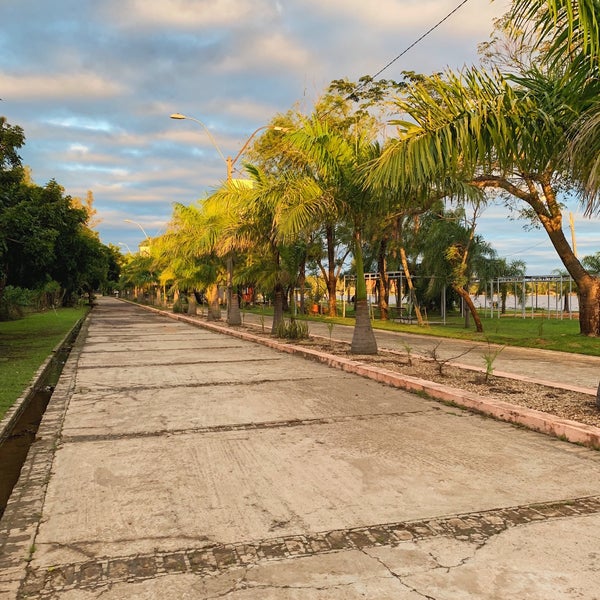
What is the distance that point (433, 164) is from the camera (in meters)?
7.57

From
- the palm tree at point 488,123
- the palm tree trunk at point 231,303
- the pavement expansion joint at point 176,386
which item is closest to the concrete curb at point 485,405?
the pavement expansion joint at point 176,386

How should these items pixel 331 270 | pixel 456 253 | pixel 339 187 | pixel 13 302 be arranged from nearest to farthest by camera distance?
pixel 339 187 < pixel 456 253 < pixel 331 270 < pixel 13 302

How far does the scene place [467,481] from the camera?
4.80 meters

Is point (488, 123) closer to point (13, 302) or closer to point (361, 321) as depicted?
point (361, 321)

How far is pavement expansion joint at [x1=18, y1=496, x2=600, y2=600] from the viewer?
321cm

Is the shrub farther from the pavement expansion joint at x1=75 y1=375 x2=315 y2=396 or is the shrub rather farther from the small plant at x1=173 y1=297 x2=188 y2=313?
the pavement expansion joint at x1=75 y1=375 x2=315 y2=396

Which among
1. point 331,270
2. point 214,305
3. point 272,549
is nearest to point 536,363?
point 272,549

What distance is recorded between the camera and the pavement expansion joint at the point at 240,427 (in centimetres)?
641

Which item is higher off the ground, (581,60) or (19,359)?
(581,60)

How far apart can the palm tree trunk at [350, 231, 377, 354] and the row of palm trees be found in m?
0.03

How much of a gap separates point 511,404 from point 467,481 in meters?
2.95

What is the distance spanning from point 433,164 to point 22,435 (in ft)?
20.2

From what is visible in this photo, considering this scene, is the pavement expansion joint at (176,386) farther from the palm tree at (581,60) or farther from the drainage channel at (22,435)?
the palm tree at (581,60)

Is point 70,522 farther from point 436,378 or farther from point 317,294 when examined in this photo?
point 317,294
